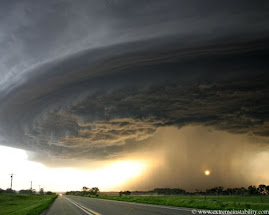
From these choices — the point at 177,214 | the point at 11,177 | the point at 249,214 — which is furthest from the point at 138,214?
the point at 11,177

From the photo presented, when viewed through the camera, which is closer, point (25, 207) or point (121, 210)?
point (121, 210)

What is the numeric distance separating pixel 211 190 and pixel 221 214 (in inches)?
6662

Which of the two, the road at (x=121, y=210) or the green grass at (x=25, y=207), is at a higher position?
the road at (x=121, y=210)

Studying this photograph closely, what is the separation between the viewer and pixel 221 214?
22141mm

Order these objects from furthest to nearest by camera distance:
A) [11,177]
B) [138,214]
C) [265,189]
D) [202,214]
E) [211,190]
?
1. [11,177]
2. [211,190]
3. [265,189]
4. [138,214]
5. [202,214]

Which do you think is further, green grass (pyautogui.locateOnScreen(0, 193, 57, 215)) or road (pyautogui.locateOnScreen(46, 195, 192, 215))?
green grass (pyautogui.locateOnScreen(0, 193, 57, 215))

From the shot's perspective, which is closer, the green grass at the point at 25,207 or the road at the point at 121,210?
the road at the point at 121,210

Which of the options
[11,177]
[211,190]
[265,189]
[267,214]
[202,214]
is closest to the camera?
[267,214]

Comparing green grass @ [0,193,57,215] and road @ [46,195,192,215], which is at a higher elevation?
road @ [46,195,192,215]

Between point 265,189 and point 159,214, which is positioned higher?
point 159,214

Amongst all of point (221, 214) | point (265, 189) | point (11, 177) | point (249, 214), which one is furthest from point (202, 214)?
point (11, 177)

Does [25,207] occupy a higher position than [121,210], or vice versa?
[121,210]

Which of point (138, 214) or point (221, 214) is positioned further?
point (138, 214)

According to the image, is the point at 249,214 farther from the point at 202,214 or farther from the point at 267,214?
the point at 202,214
